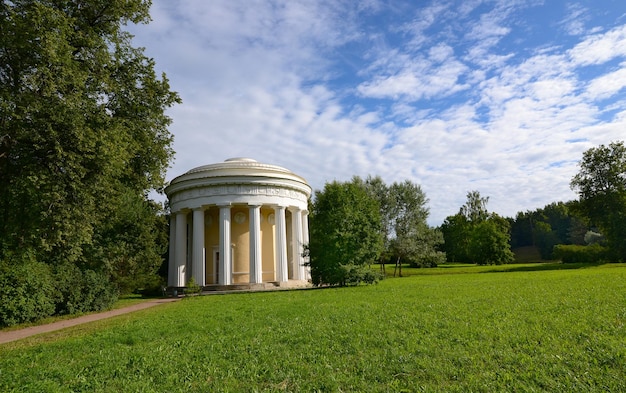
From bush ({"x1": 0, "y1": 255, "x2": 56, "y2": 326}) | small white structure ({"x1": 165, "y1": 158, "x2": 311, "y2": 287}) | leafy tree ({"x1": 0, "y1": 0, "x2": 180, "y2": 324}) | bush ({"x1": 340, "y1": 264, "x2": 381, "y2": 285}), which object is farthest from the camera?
small white structure ({"x1": 165, "y1": 158, "x2": 311, "y2": 287})

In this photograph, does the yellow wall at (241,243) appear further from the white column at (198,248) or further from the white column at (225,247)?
the white column at (198,248)

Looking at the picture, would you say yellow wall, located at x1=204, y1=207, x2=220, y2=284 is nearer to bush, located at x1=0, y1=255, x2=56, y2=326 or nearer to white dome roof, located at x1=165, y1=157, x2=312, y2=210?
white dome roof, located at x1=165, y1=157, x2=312, y2=210

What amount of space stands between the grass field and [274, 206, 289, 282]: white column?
21.2m

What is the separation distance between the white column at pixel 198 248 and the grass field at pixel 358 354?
2016cm

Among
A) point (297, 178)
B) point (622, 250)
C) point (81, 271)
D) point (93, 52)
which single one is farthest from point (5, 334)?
point (622, 250)

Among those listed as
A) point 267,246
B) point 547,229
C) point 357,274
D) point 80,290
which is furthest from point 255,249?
point 547,229

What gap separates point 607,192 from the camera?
152ft

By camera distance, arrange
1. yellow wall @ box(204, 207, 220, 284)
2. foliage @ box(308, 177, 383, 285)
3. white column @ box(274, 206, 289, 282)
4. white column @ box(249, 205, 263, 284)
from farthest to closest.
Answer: yellow wall @ box(204, 207, 220, 284), white column @ box(274, 206, 289, 282), white column @ box(249, 205, 263, 284), foliage @ box(308, 177, 383, 285)

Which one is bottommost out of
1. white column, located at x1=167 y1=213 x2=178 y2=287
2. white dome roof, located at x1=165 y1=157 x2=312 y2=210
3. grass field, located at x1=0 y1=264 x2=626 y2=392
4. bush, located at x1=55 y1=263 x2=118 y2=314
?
grass field, located at x1=0 y1=264 x2=626 y2=392

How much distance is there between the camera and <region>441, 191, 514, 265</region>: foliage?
5888 cm

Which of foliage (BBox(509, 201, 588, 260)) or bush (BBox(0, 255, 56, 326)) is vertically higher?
foliage (BBox(509, 201, 588, 260))

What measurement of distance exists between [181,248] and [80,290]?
14.4 meters

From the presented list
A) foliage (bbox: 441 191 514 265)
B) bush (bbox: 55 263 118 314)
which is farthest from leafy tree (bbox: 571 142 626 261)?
bush (bbox: 55 263 118 314)

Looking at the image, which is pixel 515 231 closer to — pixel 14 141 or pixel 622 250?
pixel 622 250
